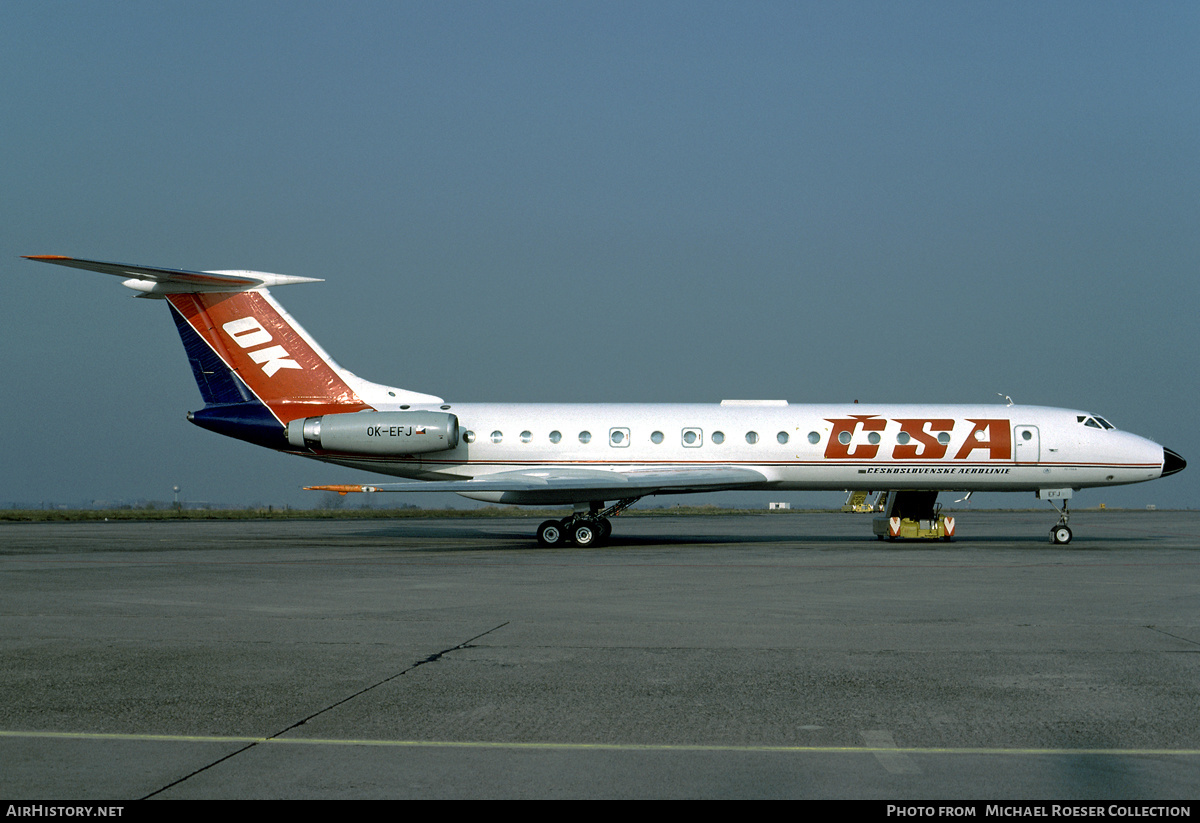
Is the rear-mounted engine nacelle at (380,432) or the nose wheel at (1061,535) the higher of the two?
the rear-mounted engine nacelle at (380,432)

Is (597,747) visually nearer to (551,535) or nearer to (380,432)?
(551,535)

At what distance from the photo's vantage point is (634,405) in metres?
25.2

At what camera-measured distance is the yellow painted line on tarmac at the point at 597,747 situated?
201 inches

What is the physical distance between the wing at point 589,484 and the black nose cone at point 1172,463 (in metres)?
9.82

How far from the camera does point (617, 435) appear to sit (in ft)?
79.9

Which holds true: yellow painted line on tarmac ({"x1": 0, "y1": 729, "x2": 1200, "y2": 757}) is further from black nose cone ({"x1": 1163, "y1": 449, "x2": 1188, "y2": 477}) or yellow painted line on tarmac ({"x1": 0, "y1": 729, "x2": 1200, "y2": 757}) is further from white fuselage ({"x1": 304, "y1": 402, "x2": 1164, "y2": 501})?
black nose cone ({"x1": 1163, "y1": 449, "x2": 1188, "y2": 477})

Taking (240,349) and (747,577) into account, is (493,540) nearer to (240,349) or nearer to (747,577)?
(240,349)

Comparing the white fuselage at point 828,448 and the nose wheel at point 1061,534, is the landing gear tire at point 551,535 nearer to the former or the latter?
the white fuselage at point 828,448

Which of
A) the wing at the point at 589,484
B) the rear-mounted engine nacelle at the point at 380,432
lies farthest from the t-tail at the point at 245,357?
the wing at the point at 589,484

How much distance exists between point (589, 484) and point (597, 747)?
1738 cm

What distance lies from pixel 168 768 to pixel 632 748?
7.39ft

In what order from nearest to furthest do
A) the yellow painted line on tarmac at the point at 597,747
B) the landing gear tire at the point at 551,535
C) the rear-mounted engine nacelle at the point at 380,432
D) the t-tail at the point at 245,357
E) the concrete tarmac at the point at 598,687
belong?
Answer: the concrete tarmac at the point at 598,687
the yellow painted line on tarmac at the point at 597,747
the landing gear tire at the point at 551,535
the rear-mounted engine nacelle at the point at 380,432
the t-tail at the point at 245,357

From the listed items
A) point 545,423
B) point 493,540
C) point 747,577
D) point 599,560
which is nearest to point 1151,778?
point 747,577

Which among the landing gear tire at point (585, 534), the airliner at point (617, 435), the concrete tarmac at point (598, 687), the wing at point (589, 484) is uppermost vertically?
the airliner at point (617, 435)
